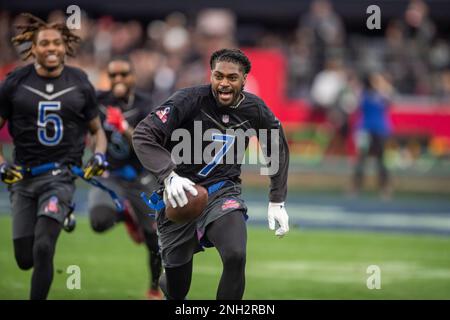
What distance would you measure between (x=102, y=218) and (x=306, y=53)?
1300 cm

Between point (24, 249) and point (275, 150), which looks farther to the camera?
point (24, 249)

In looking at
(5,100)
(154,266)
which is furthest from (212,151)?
(154,266)

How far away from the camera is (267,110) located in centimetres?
727

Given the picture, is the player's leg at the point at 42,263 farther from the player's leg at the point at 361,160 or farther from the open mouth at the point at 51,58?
the player's leg at the point at 361,160

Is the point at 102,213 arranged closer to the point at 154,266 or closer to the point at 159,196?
the point at 154,266

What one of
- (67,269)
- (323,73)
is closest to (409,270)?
(67,269)

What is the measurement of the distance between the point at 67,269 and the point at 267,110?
4123mm

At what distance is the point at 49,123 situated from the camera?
8.23m

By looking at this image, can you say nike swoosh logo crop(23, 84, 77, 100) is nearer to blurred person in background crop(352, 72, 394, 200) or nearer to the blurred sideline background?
the blurred sideline background

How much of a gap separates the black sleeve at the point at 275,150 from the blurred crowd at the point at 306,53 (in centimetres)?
1291

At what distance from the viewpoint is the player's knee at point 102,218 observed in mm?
9312

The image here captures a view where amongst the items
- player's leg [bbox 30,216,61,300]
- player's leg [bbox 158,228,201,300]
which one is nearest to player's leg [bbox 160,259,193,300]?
player's leg [bbox 158,228,201,300]

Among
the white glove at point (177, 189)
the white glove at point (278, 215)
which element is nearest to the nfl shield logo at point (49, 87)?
the white glove at point (177, 189)
